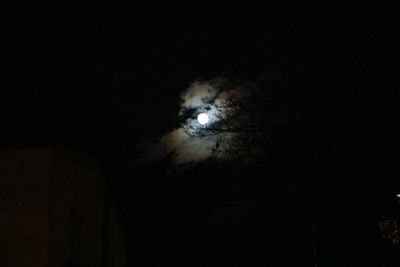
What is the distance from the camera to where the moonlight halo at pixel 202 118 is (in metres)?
11.9

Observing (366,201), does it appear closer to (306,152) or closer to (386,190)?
(386,190)

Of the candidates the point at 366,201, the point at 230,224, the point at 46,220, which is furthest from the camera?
the point at 230,224

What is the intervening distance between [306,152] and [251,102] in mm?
1774

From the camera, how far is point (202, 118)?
473 inches

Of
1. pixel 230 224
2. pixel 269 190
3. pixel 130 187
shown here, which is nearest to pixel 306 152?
pixel 269 190

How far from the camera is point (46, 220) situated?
8.89 meters

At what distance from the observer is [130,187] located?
47.3ft

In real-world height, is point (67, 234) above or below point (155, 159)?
below

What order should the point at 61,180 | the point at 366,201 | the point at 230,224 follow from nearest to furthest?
the point at 61,180 < the point at 366,201 < the point at 230,224

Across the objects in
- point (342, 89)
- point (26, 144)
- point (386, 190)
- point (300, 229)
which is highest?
point (342, 89)

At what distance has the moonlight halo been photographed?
11.9 metres

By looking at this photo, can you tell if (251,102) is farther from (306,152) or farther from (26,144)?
(26,144)

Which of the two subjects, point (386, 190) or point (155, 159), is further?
point (155, 159)

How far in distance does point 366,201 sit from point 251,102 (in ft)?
11.2
